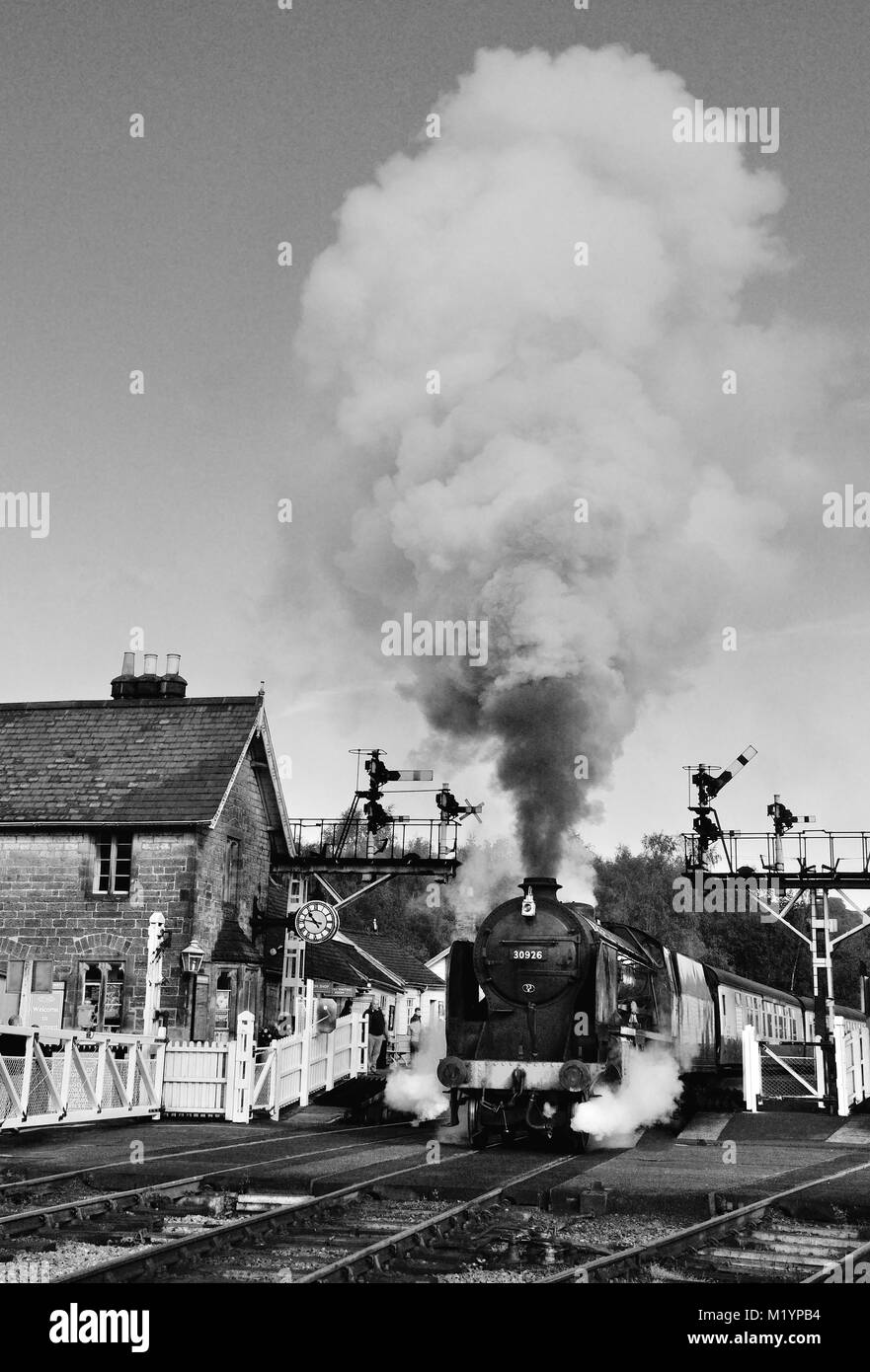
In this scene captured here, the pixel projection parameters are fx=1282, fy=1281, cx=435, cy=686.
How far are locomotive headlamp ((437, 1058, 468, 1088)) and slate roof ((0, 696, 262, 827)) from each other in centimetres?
921

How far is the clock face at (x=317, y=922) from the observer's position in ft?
66.4

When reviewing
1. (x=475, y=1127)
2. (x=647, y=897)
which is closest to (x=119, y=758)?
(x=475, y=1127)

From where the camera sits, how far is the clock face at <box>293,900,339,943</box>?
20234mm

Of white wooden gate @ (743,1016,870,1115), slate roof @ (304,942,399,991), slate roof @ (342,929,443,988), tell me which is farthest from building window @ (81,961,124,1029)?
slate roof @ (342,929,443,988)

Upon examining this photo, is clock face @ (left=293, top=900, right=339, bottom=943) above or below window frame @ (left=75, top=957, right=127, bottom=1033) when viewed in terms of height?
above

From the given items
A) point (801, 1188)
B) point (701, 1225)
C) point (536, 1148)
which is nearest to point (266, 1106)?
point (536, 1148)

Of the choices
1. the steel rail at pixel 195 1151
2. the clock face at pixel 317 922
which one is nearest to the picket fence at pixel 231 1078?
the steel rail at pixel 195 1151

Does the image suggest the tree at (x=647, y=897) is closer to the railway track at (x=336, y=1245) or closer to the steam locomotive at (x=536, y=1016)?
the steam locomotive at (x=536, y=1016)

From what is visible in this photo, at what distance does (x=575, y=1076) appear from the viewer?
12.8 m

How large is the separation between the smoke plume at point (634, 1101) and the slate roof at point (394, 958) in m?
24.1

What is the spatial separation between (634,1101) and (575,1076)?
6.01 feet

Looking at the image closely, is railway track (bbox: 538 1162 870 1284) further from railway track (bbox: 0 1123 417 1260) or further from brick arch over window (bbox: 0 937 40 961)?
brick arch over window (bbox: 0 937 40 961)

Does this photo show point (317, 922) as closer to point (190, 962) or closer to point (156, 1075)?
point (190, 962)

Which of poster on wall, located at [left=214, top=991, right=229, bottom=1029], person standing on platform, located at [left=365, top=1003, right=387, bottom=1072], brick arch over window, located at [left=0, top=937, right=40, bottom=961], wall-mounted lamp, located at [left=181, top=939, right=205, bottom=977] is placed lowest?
person standing on platform, located at [left=365, top=1003, right=387, bottom=1072]
